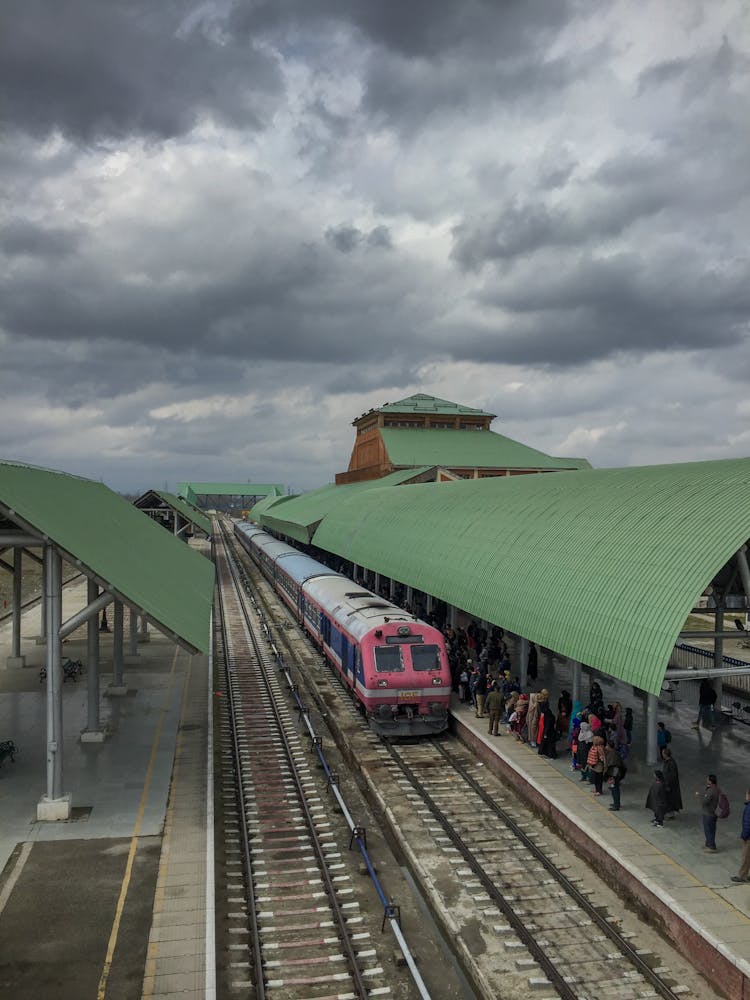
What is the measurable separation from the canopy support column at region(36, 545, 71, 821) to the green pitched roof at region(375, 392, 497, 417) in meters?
68.6

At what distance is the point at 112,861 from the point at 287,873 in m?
3.01

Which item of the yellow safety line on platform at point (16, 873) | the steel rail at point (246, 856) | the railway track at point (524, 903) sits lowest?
the railway track at point (524, 903)

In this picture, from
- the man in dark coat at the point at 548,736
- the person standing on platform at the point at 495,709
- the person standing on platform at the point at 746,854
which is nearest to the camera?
the person standing on platform at the point at 746,854

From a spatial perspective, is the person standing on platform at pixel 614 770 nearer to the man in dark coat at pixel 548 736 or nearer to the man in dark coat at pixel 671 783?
the man in dark coat at pixel 671 783

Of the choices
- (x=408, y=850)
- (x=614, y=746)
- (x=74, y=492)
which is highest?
(x=74, y=492)

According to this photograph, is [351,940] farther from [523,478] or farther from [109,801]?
[523,478]

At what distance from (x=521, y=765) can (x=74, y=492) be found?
16391 millimetres

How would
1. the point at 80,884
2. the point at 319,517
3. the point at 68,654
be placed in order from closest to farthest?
the point at 80,884 → the point at 68,654 → the point at 319,517

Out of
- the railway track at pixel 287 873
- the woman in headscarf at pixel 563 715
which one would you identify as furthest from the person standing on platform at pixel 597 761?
the railway track at pixel 287 873

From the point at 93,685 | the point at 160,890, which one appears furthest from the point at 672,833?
the point at 93,685

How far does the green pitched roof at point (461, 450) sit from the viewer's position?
238ft

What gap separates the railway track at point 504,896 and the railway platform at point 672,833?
0.51 metres

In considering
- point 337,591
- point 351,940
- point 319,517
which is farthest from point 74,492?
point 319,517

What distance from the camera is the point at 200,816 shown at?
49.5 feet
